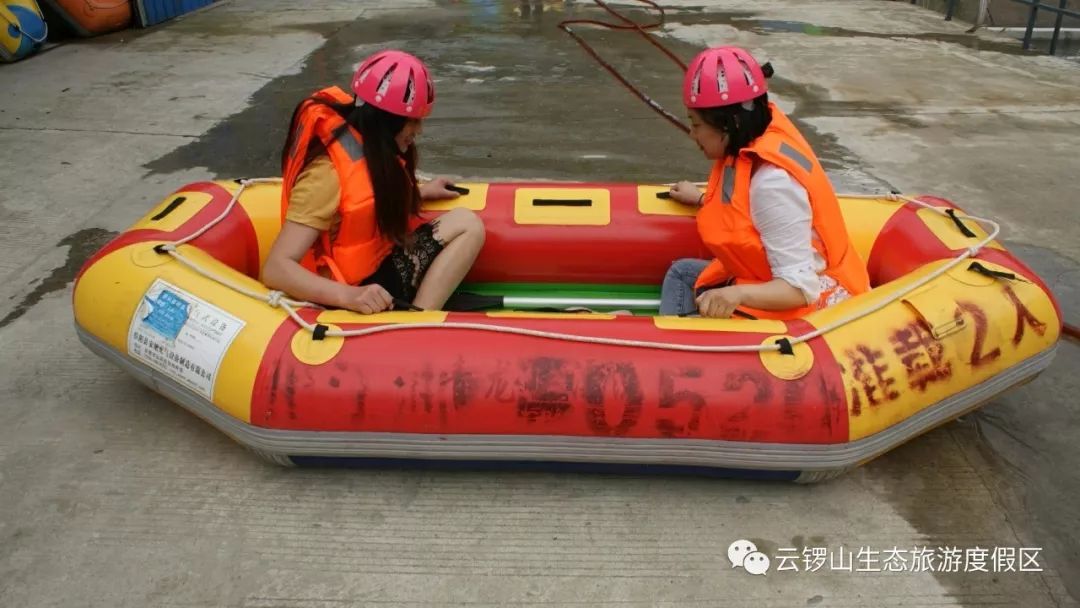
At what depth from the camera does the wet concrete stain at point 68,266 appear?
344cm

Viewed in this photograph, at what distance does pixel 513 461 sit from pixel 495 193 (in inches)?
49.8

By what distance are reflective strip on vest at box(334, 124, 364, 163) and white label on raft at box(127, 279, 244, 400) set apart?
0.59m

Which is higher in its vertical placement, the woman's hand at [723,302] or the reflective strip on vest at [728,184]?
the reflective strip on vest at [728,184]

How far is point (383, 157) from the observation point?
253cm

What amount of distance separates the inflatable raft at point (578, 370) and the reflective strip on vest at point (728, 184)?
410 millimetres

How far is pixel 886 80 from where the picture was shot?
685 centimetres

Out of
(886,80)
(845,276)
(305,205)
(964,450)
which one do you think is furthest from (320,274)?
(886,80)

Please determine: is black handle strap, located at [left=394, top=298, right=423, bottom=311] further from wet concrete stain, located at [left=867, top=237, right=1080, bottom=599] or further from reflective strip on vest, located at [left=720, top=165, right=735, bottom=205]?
wet concrete stain, located at [left=867, top=237, right=1080, bottom=599]

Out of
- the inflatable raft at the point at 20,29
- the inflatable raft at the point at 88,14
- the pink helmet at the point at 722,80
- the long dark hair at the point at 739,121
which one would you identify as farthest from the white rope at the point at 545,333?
the inflatable raft at the point at 88,14

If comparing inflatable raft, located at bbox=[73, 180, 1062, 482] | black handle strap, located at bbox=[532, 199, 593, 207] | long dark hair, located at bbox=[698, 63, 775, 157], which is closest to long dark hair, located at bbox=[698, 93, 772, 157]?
long dark hair, located at bbox=[698, 63, 775, 157]

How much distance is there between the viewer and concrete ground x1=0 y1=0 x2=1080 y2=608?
2168 mm

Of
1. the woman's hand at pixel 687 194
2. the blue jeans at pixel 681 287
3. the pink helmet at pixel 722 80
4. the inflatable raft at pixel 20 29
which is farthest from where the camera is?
the inflatable raft at pixel 20 29

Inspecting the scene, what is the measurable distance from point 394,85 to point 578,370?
96 cm
